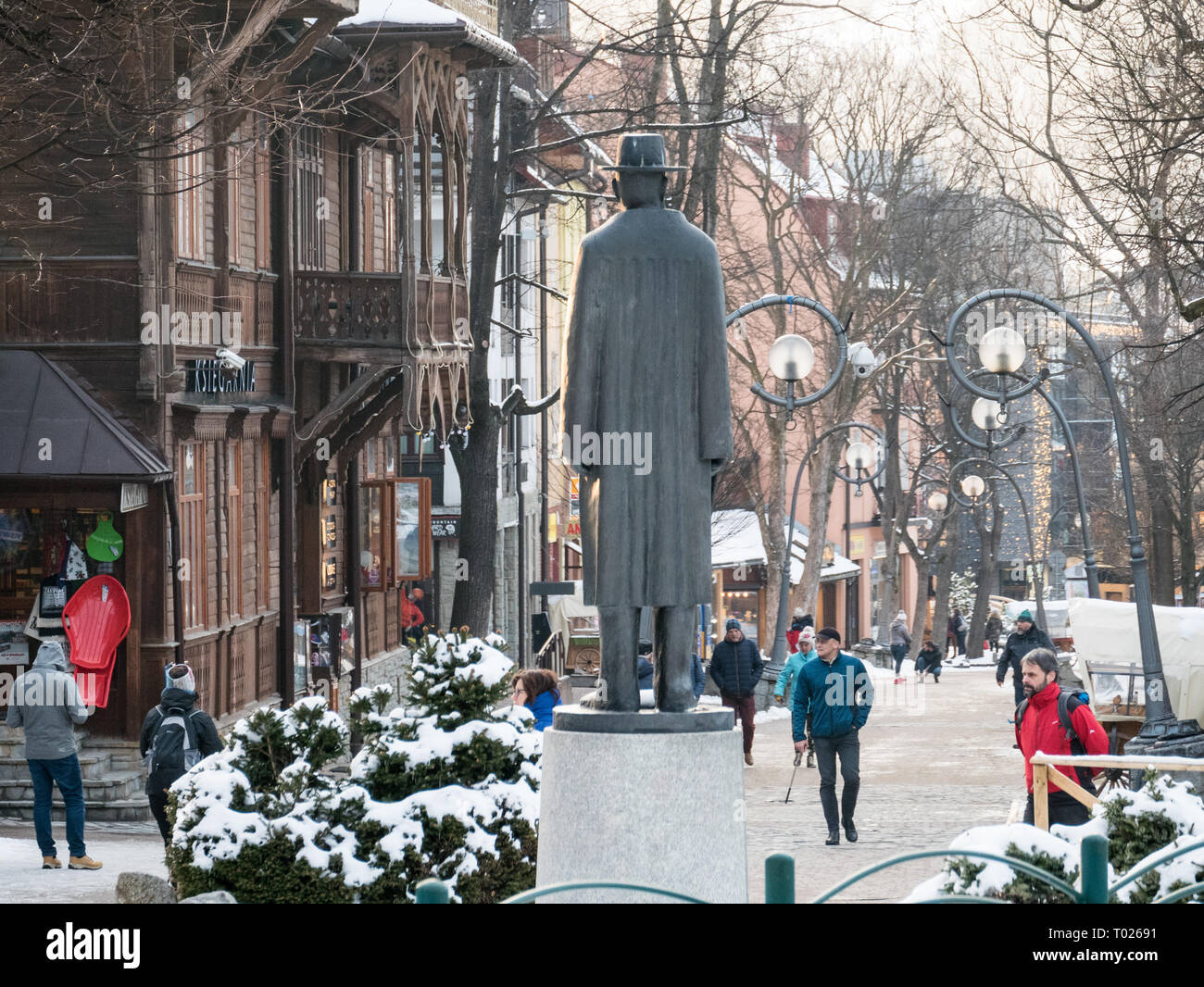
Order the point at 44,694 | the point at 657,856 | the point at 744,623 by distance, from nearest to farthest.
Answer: the point at 657,856 → the point at 44,694 → the point at 744,623

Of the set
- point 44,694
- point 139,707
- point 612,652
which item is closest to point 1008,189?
point 139,707

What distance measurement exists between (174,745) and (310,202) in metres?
12.4

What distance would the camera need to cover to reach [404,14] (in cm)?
2362

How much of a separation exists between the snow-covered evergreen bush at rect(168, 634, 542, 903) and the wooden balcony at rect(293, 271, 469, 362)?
43.7 feet

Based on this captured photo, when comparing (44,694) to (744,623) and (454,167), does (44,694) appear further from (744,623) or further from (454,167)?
(744,623)

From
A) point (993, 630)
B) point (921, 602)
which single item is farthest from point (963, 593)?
point (921, 602)

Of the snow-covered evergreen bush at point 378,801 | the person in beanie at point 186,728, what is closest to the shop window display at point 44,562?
the person in beanie at point 186,728

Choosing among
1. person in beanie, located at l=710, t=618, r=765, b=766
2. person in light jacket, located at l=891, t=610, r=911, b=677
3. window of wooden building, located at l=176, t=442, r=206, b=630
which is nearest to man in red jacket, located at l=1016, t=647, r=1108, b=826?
person in beanie, located at l=710, t=618, r=765, b=766

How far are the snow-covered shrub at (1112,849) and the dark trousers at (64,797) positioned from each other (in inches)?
319

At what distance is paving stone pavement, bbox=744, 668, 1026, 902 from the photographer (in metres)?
13.8

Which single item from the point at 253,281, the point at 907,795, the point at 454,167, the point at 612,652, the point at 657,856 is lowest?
the point at 907,795

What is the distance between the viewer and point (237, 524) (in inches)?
870
